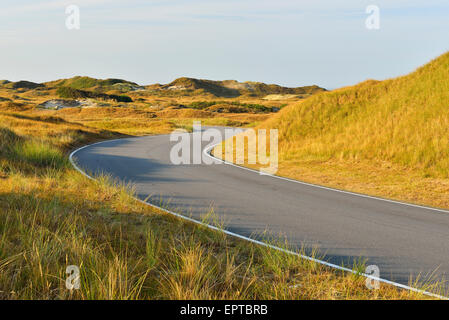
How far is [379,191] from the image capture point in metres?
13.2

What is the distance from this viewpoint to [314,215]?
9.39 m

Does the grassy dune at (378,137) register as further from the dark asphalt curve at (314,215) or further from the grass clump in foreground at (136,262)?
the grass clump in foreground at (136,262)

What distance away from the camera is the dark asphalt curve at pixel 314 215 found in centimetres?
659

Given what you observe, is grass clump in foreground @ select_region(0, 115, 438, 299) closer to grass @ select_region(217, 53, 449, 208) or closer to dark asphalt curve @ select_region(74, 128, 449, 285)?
dark asphalt curve @ select_region(74, 128, 449, 285)

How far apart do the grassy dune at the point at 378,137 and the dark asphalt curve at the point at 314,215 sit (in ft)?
8.14

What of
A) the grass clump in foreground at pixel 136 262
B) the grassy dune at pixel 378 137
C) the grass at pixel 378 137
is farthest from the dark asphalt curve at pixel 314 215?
the grassy dune at pixel 378 137

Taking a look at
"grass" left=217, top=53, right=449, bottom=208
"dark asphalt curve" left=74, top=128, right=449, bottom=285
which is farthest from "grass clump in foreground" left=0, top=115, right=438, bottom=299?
"grass" left=217, top=53, right=449, bottom=208

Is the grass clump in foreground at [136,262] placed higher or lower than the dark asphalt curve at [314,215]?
higher

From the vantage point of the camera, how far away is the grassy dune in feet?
49.8

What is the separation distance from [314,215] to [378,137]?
13.1m

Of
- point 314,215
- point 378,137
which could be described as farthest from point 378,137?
point 314,215

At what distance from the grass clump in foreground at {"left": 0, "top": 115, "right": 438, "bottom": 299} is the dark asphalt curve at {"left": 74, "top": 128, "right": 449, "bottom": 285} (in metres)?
1.04
